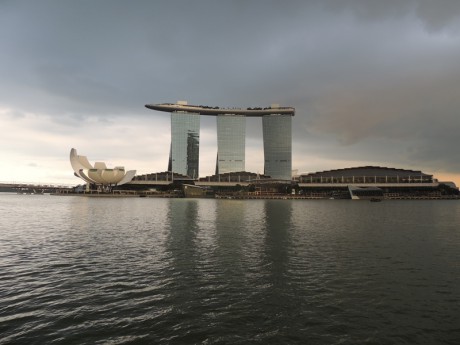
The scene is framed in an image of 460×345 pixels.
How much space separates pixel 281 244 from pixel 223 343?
2430 cm

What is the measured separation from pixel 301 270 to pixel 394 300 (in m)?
7.65

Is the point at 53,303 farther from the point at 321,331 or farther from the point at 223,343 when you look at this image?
the point at 321,331

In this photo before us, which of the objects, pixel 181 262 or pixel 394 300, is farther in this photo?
pixel 181 262

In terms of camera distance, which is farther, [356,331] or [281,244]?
[281,244]

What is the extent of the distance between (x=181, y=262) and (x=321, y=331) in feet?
50.6

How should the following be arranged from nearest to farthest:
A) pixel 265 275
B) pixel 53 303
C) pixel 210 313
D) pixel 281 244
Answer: pixel 210 313
pixel 53 303
pixel 265 275
pixel 281 244

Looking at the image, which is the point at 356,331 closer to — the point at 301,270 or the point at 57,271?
the point at 301,270

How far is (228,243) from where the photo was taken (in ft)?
122

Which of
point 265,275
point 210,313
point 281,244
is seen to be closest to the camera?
point 210,313

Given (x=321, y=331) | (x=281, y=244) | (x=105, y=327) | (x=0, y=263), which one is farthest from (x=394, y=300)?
(x=0, y=263)

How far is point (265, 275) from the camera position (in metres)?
24.0

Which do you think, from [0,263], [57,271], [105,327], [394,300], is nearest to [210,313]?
[105,327]

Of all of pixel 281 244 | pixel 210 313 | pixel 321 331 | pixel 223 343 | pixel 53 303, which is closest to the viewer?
pixel 223 343

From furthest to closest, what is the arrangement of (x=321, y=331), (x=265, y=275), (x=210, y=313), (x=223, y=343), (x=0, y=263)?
(x=0, y=263) < (x=265, y=275) < (x=210, y=313) < (x=321, y=331) < (x=223, y=343)
